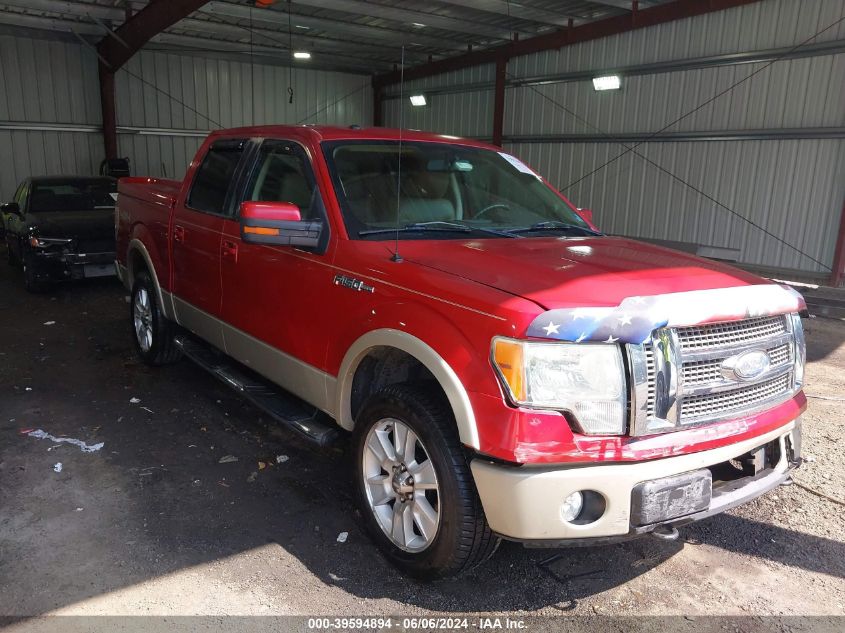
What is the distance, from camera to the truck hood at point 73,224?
881 cm

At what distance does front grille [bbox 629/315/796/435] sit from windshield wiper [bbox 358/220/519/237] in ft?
4.22

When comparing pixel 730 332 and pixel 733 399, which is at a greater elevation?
pixel 730 332

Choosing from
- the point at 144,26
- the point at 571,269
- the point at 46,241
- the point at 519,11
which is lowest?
the point at 46,241

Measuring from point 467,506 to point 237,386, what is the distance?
2.10 m

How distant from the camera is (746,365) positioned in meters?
2.66

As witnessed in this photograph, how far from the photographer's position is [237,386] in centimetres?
415

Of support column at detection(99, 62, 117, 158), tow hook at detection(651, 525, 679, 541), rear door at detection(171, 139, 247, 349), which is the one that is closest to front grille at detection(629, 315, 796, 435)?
tow hook at detection(651, 525, 679, 541)

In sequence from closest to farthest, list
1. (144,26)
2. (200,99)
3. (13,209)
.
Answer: (13,209) → (144,26) → (200,99)

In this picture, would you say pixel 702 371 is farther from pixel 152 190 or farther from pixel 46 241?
pixel 46 241

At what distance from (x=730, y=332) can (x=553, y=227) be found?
4.54 ft

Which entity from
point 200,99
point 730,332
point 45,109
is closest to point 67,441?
point 730,332

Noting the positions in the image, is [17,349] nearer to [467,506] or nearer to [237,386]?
[237,386]

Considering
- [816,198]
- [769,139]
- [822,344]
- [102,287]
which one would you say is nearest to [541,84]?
[769,139]

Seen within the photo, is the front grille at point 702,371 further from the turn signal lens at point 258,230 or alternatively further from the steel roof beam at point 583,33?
the steel roof beam at point 583,33
